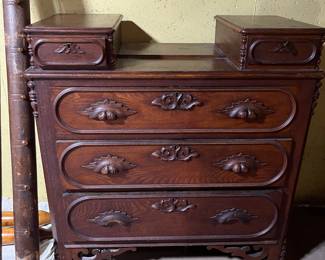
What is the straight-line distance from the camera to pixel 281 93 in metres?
1.19

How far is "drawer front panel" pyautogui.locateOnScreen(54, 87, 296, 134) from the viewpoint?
3.81 ft

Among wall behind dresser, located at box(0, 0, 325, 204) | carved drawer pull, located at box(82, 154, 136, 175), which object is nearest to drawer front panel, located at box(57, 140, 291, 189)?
carved drawer pull, located at box(82, 154, 136, 175)

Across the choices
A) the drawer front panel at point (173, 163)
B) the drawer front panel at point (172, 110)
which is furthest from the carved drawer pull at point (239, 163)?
the drawer front panel at point (172, 110)

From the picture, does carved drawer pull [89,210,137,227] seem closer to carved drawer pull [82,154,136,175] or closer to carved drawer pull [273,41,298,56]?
carved drawer pull [82,154,136,175]

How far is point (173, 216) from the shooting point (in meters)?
1.33

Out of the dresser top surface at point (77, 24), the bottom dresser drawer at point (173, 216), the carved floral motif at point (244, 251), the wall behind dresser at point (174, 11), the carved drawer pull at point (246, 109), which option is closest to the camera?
the dresser top surface at point (77, 24)

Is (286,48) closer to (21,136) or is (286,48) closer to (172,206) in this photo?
(172,206)

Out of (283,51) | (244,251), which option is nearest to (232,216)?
(244,251)

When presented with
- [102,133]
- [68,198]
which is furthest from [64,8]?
[68,198]

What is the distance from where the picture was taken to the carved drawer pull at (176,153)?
123cm

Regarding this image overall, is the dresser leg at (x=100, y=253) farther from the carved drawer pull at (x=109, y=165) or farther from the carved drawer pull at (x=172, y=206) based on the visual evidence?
the carved drawer pull at (x=109, y=165)

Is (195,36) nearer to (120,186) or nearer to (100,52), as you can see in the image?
(100,52)

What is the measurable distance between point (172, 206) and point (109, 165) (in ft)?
0.95

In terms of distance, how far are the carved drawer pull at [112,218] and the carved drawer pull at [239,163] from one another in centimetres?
40
